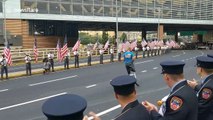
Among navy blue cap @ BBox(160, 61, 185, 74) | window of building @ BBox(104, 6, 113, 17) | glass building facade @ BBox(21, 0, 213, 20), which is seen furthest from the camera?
window of building @ BBox(104, 6, 113, 17)

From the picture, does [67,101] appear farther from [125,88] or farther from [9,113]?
[9,113]

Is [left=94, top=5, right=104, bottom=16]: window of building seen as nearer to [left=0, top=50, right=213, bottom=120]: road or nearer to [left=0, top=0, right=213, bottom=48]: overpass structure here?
[left=0, top=0, right=213, bottom=48]: overpass structure

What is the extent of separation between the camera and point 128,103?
12.5 ft

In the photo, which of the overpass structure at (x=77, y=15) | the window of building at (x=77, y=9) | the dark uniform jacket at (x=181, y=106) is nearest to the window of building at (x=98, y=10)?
the overpass structure at (x=77, y=15)

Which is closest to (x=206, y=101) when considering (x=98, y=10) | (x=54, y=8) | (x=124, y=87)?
(x=124, y=87)

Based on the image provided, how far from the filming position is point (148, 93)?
15.2 m

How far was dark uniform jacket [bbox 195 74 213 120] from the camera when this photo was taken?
5020mm

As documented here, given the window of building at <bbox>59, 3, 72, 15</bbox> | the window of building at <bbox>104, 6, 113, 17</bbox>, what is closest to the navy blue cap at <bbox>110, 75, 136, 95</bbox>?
the window of building at <bbox>59, 3, 72, 15</bbox>

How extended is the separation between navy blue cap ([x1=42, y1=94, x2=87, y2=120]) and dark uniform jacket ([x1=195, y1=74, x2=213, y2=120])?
241cm

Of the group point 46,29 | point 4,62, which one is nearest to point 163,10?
point 46,29

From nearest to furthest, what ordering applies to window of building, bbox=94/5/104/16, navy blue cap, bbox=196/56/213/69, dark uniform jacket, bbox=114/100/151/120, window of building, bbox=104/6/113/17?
dark uniform jacket, bbox=114/100/151/120
navy blue cap, bbox=196/56/213/69
window of building, bbox=94/5/104/16
window of building, bbox=104/6/113/17

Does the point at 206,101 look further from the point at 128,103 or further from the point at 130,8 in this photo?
the point at 130,8

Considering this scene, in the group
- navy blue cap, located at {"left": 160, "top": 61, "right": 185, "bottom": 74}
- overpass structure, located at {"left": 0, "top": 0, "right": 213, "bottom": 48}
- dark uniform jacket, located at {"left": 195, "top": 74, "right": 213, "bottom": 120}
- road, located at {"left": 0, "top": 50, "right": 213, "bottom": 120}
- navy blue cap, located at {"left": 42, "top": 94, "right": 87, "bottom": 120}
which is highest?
overpass structure, located at {"left": 0, "top": 0, "right": 213, "bottom": 48}

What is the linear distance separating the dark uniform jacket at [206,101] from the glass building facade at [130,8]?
43251 mm
